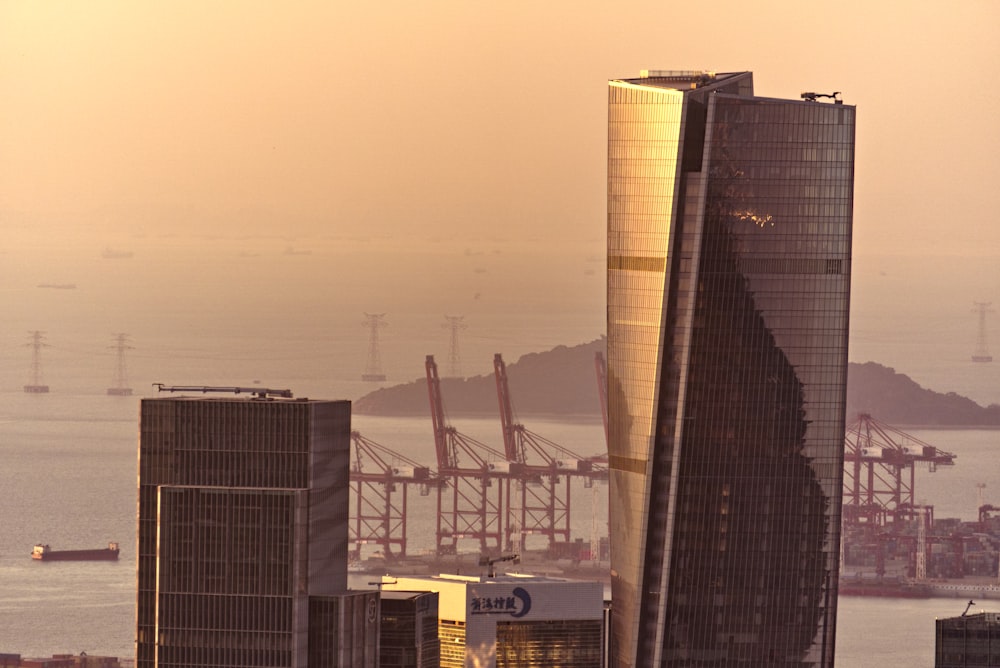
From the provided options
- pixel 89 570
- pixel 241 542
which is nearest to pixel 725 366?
pixel 241 542

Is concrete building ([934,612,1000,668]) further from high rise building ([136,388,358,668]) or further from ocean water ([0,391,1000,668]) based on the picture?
ocean water ([0,391,1000,668])

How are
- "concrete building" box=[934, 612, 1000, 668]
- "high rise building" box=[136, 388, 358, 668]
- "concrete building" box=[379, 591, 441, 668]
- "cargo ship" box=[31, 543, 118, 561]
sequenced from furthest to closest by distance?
"cargo ship" box=[31, 543, 118, 561] → "concrete building" box=[934, 612, 1000, 668] → "concrete building" box=[379, 591, 441, 668] → "high rise building" box=[136, 388, 358, 668]

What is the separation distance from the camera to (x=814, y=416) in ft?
372

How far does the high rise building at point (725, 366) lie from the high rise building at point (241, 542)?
83.5 feet

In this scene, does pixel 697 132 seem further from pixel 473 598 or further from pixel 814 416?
pixel 473 598

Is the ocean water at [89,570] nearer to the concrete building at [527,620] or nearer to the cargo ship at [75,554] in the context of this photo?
the cargo ship at [75,554]

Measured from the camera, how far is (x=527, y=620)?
115 m

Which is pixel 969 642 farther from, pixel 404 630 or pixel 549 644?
pixel 549 644

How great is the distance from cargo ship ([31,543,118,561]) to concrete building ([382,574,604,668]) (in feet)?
239

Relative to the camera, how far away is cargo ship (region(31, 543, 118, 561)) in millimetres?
184613

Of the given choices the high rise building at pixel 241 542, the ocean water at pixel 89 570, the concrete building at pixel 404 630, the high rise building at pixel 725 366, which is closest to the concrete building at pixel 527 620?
the high rise building at pixel 725 366

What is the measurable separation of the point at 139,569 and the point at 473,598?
28485 millimetres

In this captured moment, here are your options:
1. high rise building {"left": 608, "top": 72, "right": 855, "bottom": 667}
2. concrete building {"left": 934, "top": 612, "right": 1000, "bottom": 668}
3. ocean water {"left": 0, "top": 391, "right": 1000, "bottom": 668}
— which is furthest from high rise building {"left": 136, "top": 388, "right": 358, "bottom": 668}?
ocean water {"left": 0, "top": 391, "right": 1000, "bottom": 668}

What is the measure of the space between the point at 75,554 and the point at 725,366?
82.0 m
